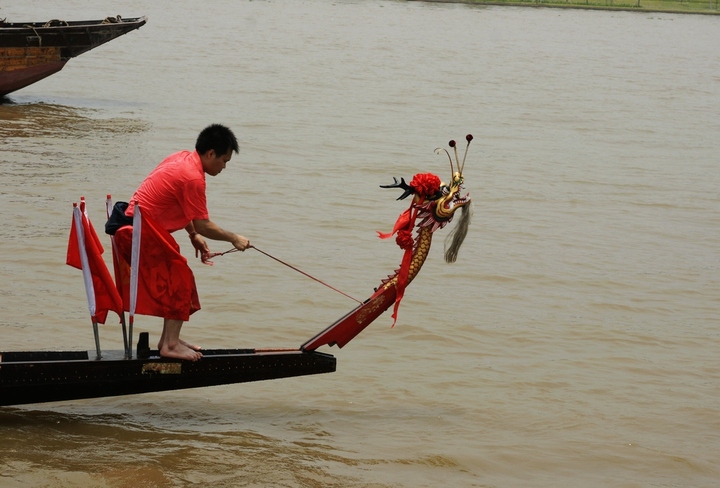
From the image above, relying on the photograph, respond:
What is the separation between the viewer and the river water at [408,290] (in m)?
5.15

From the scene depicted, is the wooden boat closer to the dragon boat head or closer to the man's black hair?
the man's black hair

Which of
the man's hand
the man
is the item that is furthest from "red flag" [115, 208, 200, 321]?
the man's hand

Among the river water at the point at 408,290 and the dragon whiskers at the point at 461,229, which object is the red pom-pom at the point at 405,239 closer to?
the dragon whiskers at the point at 461,229

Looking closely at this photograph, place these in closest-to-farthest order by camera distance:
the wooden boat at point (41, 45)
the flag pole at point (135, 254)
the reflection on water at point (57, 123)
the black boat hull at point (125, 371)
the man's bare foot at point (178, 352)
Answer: the flag pole at point (135, 254), the black boat hull at point (125, 371), the man's bare foot at point (178, 352), the reflection on water at point (57, 123), the wooden boat at point (41, 45)

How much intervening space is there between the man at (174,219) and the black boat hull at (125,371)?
0.48 ft

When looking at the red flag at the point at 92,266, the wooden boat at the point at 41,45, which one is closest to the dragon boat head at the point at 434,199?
the red flag at the point at 92,266

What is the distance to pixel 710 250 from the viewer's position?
9.73 m

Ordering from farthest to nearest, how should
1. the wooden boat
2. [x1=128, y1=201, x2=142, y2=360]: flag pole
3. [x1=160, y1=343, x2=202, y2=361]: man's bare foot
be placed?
1. the wooden boat
2. [x1=160, y1=343, x2=202, y2=361]: man's bare foot
3. [x1=128, y1=201, x2=142, y2=360]: flag pole

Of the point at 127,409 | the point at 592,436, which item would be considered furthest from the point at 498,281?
the point at 127,409

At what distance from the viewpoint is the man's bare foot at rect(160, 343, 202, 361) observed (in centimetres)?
488

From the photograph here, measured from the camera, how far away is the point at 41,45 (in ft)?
52.6

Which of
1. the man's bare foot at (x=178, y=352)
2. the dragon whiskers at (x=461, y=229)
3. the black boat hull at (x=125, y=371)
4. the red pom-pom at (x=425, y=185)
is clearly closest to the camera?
the black boat hull at (x=125, y=371)

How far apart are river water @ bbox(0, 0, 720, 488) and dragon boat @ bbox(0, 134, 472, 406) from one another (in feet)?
1.04

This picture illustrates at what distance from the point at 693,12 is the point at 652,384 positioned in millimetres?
43583
